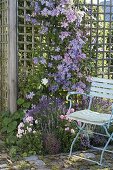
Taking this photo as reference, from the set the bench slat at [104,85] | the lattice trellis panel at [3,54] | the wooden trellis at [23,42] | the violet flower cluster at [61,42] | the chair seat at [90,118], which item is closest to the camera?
the chair seat at [90,118]

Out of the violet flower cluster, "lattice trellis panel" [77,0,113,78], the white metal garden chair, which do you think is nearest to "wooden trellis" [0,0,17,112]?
the violet flower cluster

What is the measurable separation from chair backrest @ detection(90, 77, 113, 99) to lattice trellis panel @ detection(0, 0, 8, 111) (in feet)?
5.19

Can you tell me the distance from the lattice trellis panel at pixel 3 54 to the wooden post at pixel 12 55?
24cm

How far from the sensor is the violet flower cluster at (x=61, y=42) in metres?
5.38

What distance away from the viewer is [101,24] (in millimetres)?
5984

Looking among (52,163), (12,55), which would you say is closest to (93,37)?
(12,55)

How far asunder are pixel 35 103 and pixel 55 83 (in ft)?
1.30

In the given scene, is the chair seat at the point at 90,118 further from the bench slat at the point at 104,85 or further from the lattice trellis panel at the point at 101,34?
the lattice trellis panel at the point at 101,34

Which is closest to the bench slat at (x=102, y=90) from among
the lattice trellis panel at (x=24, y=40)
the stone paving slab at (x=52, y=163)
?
the stone paving slab at (x=52, y=163)

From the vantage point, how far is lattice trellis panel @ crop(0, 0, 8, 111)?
574 centimetres

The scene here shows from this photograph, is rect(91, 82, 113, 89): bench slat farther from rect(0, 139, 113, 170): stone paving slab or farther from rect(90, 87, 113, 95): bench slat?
rect(0, 139, 113, 170): stone paving slab

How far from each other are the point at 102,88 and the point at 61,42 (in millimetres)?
1060

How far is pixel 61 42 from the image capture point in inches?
215

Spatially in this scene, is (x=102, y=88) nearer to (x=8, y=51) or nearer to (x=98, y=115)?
(x=98, y=115)
